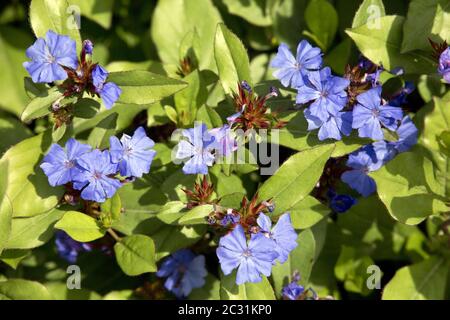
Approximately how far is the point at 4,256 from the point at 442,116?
6.56ft

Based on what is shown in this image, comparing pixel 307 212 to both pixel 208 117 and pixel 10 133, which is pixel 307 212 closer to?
pixel 208 117

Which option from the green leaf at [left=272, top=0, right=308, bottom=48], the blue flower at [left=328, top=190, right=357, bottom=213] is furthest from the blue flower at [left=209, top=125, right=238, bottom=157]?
the green leaf at [left=272, top=0, right=308, bottom=48]

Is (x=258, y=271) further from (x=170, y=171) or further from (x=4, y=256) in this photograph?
(x=4, y=256)

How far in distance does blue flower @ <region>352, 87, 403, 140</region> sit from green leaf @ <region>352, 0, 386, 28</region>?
434mm

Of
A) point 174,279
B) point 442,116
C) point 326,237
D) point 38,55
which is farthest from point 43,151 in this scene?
point 442,116

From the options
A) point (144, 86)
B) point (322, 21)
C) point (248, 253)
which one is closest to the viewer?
point (248, 253)

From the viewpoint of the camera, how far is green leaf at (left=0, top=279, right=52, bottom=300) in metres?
2.86

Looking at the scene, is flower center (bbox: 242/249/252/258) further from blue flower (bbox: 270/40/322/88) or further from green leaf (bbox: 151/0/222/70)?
green leaf (bbox: 151/0/222/70)

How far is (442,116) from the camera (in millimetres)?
2570

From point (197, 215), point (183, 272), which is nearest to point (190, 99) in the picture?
point (197, 215)

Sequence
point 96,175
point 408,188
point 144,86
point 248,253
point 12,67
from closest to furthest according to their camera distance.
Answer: point 248,253 < point 96,175 < point 144,86 < point 408,188 < point 12,67

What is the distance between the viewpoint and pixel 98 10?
332 centimetres

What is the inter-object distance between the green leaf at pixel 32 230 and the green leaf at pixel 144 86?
24.4 inches

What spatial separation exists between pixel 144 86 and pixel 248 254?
801 mm
